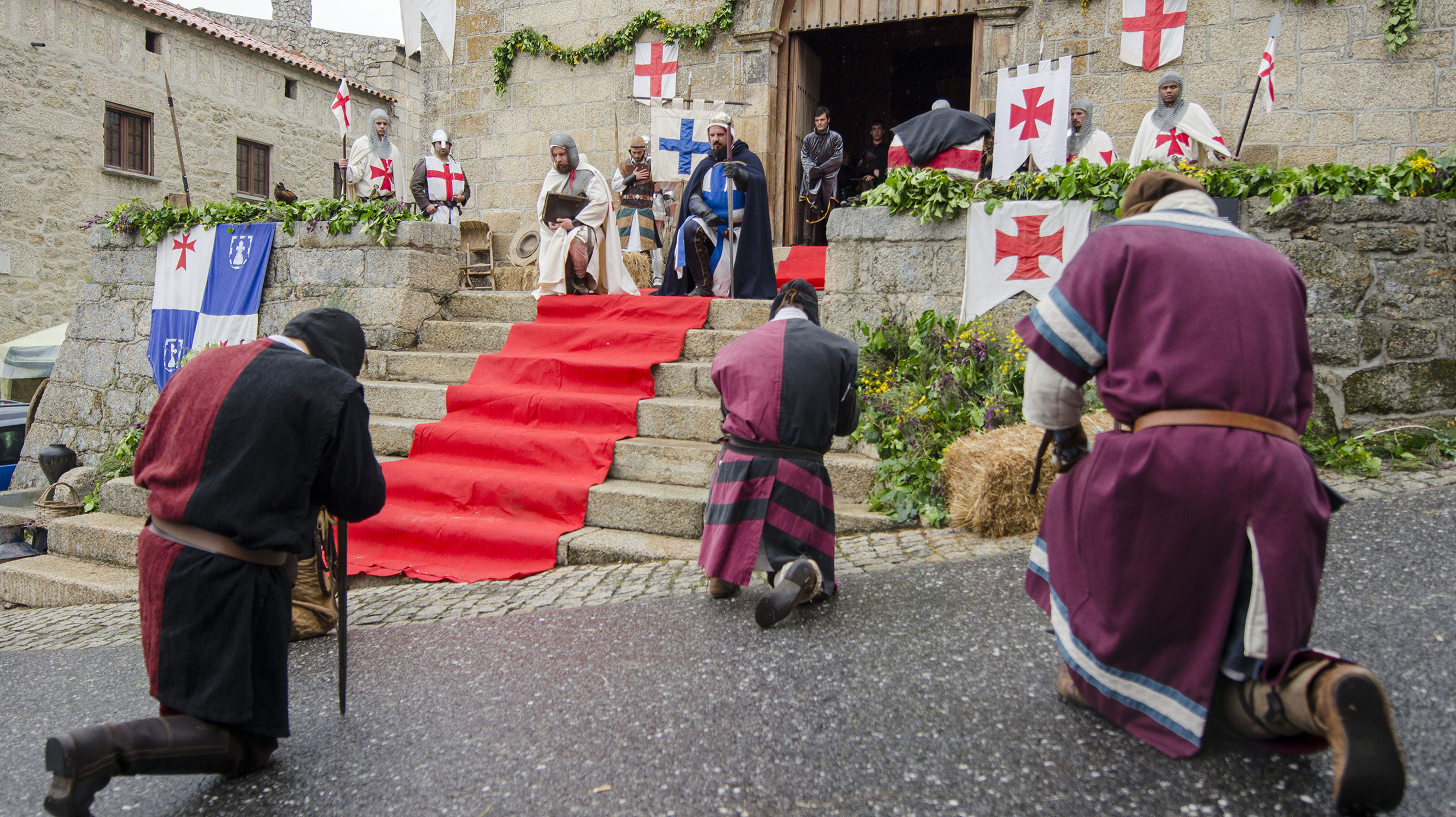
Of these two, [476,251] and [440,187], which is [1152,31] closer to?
[476,251]

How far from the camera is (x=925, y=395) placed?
5715mm

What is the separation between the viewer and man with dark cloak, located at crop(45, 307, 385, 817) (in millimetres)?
2473

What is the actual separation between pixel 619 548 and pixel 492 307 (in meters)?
3.88

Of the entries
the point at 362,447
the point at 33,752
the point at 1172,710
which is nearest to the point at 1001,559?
the point at 1172,710

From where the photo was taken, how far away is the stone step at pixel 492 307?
801 cm

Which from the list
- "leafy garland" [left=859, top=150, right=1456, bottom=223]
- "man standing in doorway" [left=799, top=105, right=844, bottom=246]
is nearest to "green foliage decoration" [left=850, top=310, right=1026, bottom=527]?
"leafy garland" [left=859, top=150, right=1456, bottom=223]

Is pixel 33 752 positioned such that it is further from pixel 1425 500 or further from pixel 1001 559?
pixel 1425 500

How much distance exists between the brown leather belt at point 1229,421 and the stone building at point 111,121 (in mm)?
18158

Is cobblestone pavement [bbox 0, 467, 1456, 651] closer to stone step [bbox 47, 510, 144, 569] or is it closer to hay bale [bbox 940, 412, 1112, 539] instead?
hay bale [bbox 940, 412, 1112, 539]

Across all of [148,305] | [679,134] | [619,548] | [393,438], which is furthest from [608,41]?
[619,548]

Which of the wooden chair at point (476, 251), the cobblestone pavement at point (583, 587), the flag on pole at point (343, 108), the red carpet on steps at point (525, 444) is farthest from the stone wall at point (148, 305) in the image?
the cobblestone pavement at point (583, 587)

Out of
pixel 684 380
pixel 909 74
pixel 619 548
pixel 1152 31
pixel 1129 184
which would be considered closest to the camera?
pixel 1129 184

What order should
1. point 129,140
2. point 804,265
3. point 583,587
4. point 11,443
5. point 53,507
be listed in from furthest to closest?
1. point 129,140
2. point 11,443
3. point 804,265
4. point 53,507
5. point 583,587

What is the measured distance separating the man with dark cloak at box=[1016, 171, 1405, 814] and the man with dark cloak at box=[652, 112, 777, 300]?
5915 millimetres
